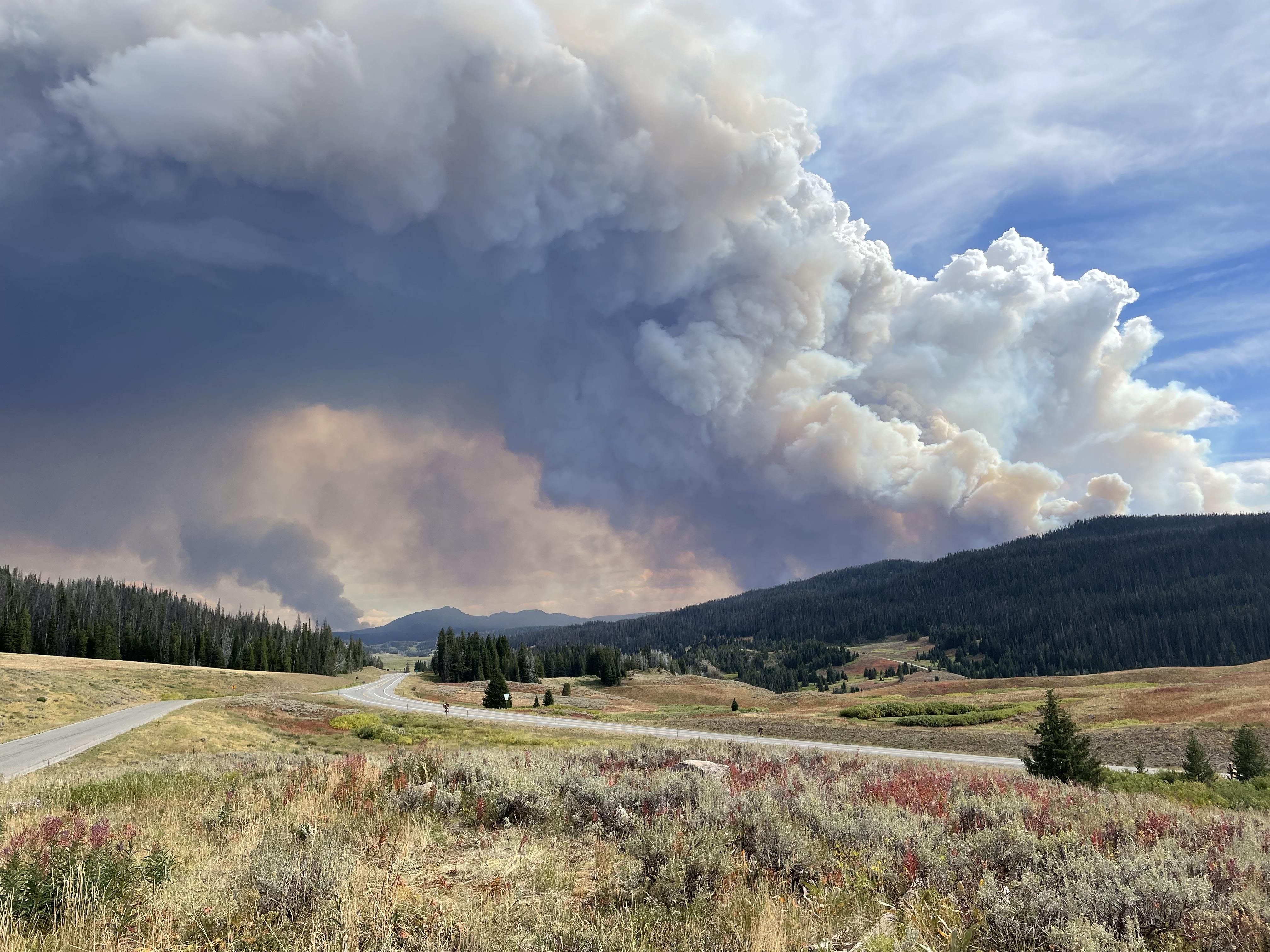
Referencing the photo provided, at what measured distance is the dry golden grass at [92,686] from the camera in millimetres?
43050

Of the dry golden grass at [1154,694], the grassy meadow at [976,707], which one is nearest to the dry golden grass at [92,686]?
the grassy meadow at [976,707]

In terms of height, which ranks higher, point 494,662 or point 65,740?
point 65,740

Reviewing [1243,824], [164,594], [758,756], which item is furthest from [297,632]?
[1243,824]

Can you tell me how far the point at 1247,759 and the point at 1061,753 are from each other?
10025 mm

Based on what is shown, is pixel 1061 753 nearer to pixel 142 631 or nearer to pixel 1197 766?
pixel 1197 766

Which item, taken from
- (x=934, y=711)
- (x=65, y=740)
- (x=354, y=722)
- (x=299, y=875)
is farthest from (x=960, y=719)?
(x=65, y=740)

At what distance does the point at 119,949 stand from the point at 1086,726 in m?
62.0

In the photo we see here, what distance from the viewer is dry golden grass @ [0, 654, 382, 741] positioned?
43.1m

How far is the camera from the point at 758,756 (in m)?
17.5

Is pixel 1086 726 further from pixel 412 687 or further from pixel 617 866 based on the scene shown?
pixel 412 687

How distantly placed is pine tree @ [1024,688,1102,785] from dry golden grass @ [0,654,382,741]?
51.8 meters

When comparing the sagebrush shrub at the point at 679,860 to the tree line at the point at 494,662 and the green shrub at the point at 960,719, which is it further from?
the tree line at the point at 494,662

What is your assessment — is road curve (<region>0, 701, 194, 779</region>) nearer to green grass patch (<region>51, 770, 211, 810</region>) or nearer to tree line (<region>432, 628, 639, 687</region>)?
green grass patch (<region>51, 770, 211, 810</region>)

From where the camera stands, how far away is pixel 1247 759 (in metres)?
23.6
